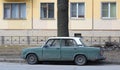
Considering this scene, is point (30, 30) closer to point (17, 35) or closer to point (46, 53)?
point (17, 35)

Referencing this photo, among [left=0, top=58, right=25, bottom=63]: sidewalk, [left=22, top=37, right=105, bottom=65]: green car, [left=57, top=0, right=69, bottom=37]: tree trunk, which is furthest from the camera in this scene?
[left=57, top=0, right=69, bottom=37]: tree trunk

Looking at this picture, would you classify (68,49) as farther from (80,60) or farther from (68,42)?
(80,60)

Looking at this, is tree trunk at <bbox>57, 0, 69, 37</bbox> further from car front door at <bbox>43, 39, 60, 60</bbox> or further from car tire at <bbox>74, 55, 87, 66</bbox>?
car tire at <bbox>74, 55, 87, 66</bbox>

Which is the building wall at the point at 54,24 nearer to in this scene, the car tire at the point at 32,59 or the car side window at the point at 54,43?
the car tire at the point at 32,59

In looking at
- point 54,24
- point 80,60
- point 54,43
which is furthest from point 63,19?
point 54,24

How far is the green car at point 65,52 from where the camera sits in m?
21.7

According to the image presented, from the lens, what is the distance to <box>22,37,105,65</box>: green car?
21703mm

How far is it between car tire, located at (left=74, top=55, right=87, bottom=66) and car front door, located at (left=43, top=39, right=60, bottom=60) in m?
1.00

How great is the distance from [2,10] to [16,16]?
1536 millimetres

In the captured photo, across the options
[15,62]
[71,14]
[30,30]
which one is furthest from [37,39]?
[15,62]

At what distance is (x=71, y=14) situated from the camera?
135ft

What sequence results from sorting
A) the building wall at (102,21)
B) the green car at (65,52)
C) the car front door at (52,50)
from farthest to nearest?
1. the building wall at (102,21)
2. the car front door at (52,50)
3. the green car at (65,52)

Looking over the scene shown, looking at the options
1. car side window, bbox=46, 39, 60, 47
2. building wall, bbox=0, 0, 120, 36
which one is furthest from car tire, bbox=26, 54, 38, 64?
building wall, bbox=0, 0, 120, 36

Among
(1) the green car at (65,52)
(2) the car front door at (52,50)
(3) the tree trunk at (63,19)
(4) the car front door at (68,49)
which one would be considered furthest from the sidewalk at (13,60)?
(3) the tree trunk at (63,19)
